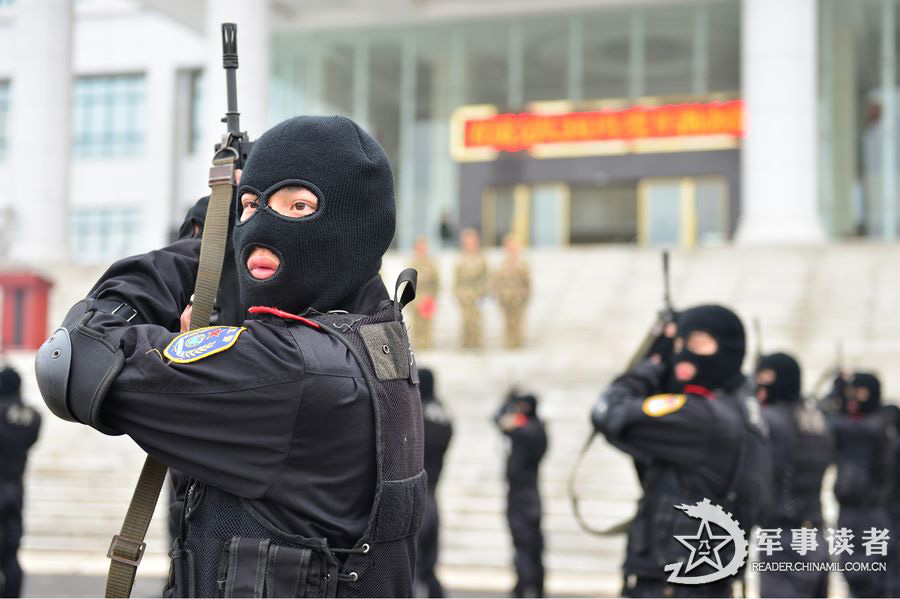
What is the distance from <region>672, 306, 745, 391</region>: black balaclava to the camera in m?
4.88

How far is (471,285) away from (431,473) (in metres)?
7.87

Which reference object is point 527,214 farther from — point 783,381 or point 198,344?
point 198,344

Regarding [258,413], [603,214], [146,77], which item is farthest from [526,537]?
[146,77]

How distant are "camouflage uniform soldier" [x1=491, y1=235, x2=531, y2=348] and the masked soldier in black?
44.8 ft

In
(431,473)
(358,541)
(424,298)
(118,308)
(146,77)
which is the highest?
(146,77)

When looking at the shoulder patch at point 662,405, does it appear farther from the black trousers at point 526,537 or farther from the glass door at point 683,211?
the glass door at point 683,211

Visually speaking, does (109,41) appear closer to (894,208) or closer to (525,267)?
(525,267)

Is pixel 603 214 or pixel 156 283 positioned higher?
pixel 603 214

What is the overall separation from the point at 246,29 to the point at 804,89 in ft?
37.7

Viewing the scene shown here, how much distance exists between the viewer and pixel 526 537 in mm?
9141

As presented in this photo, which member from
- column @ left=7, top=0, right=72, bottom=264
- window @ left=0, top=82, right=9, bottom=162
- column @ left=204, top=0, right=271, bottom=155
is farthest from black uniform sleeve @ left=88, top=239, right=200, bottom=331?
window @ left=0, top=82, right=9, bottom=162

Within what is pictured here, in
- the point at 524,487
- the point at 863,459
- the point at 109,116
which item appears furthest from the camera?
the point at 109,116

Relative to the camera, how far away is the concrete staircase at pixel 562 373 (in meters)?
10.9

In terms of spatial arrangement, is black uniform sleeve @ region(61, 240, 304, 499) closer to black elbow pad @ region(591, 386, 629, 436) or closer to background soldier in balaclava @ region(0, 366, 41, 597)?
black elbow pad @ region(591, 386, 629, 436)
